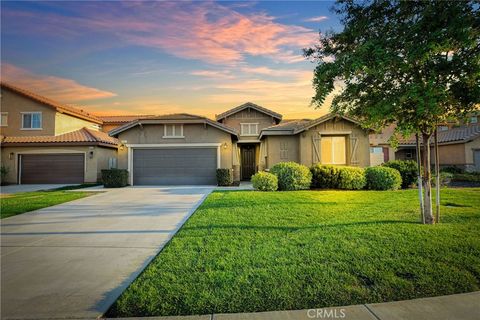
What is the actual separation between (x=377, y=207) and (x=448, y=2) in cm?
532

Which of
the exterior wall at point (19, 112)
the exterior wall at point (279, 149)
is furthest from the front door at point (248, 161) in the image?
the exterior wall at point (19, 112)

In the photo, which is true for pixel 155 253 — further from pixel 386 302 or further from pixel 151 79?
pixel 151 79

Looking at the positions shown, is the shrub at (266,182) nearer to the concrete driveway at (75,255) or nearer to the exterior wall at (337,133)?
the exterior wall at (337,133)

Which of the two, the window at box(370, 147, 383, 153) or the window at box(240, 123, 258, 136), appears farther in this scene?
the window at box(370, 147, 383, 153)

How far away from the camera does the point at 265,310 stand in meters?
2.63

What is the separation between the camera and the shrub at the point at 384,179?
39.1 ft

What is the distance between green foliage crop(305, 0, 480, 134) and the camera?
14.2ft

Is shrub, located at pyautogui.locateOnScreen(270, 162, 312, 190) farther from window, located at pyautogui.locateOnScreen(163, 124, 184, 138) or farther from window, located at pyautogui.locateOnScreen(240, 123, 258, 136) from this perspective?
window, located at pyautogui.locateOnScreen(240, 123, 258, 136)

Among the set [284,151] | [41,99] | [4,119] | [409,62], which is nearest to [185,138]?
[284,151]

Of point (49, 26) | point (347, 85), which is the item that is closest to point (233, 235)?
point (347, 85)

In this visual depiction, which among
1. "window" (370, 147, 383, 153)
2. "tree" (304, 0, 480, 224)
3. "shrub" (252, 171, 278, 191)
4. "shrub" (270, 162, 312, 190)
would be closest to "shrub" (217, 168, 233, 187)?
"shrub" (252, 171, 278, 191)

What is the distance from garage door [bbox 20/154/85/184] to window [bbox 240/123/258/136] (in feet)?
40.4

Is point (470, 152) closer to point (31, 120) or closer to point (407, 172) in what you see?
point (407, 172)

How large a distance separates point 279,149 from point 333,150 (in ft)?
10.8
